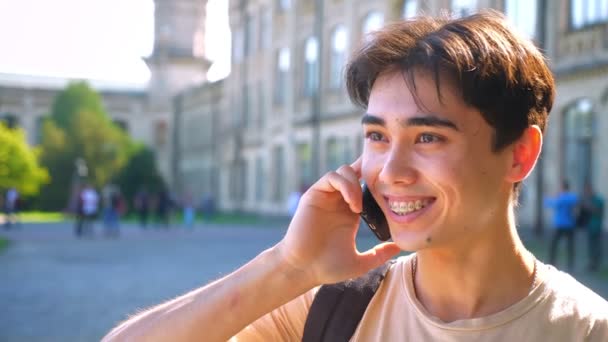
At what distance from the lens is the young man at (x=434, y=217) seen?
6.46 ft

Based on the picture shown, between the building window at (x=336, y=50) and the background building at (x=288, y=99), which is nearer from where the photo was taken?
the background building at (x=288, y=99)

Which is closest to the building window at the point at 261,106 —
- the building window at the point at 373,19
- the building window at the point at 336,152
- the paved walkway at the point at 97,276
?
the building window at the point at 336,152

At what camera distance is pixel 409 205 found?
2023mm

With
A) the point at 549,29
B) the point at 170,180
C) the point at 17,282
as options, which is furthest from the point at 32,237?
the point at 170,180

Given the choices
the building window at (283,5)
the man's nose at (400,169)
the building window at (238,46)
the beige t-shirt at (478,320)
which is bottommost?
the beige t-shirt at (478,320)

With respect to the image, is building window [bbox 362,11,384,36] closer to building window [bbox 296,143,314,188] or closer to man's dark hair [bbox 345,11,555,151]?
building window [bbox 296,143,314,188]

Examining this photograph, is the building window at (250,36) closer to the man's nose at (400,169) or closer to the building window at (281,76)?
the building window at (281,76)

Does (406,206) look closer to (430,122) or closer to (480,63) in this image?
(430,122)

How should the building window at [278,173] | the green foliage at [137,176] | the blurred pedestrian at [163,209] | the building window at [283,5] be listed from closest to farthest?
the blurred pedestrian at [163,209] → the building window at [278,173] → the building window at [283,5] → the green foliage at [137,176]

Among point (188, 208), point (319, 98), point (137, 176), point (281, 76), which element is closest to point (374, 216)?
point (188, 208)

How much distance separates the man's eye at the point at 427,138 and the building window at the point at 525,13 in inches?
891

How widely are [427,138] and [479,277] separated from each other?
16.0 inches

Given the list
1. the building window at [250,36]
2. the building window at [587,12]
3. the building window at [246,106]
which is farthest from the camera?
the building window at [246,106]

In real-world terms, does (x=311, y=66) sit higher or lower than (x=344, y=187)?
higher
